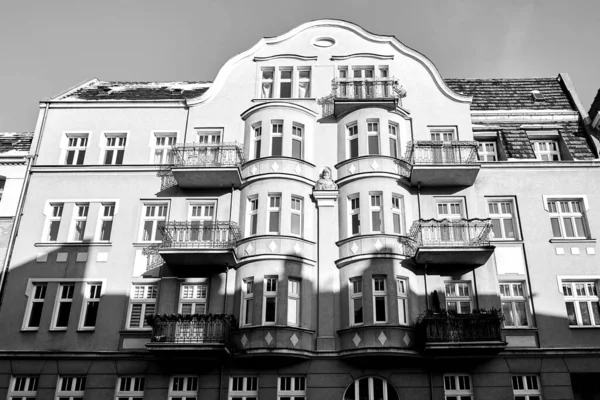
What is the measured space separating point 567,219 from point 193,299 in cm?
1422

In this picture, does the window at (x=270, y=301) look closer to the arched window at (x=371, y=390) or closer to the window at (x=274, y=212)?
the window at (x=274, y=212)

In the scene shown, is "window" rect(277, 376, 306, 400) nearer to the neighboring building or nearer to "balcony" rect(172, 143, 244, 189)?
the neighboring building

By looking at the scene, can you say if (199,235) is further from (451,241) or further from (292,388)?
(451,241)

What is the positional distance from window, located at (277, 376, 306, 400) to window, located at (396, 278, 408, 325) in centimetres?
389

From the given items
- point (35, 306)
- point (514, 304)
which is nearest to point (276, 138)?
point (514, 304)

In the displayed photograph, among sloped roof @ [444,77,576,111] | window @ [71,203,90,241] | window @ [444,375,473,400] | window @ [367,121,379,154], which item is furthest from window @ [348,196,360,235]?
window @ [71,203,90,241]

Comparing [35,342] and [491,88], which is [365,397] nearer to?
[35,342]

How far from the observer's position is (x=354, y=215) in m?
23.3

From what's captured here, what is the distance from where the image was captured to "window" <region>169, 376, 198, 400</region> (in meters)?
21.2

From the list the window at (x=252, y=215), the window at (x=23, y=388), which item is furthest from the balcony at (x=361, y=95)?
the window at (x=23, y=388)

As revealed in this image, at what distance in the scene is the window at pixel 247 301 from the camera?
71.4 ft

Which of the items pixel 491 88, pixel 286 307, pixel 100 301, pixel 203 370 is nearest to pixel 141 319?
pixel 100 301

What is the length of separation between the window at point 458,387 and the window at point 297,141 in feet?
31.9

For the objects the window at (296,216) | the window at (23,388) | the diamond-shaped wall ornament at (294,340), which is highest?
the window at (296,216)
